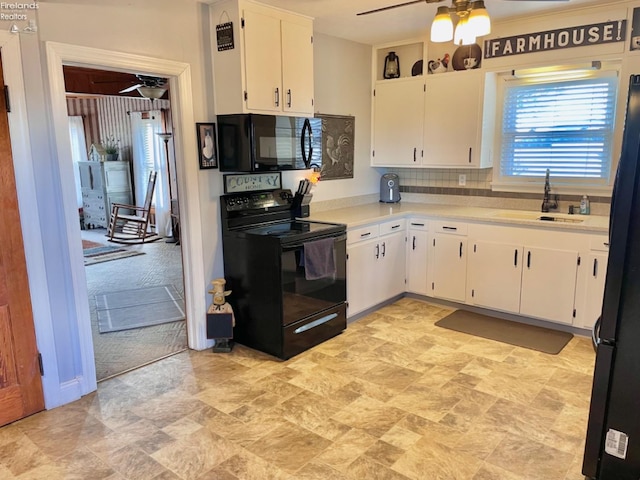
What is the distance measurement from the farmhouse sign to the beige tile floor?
243cm

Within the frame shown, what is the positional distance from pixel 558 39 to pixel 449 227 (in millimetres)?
1787

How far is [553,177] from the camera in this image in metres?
4.27

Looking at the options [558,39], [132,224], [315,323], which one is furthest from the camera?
[132,224]

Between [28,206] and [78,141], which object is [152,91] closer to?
[28,206]

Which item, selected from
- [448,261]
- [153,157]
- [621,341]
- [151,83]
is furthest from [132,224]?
[621,341]

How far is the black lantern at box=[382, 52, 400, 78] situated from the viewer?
15.8 feet

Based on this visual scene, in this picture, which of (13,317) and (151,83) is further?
(151,83)

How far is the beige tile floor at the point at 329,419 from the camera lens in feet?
7.38

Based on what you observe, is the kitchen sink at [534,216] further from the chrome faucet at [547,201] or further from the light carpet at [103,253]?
the light carpet at [103,253]

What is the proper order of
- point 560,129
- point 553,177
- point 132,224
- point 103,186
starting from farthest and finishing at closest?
1. point 103,186
2. point 132,224
3. point 553,177
4. point 560,129

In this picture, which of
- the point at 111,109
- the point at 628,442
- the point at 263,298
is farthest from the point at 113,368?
the point at 111,109

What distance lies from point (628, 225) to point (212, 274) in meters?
2.76

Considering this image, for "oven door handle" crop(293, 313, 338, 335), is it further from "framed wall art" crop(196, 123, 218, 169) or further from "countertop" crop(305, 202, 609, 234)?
"framed wall art" crop(196, 123, 218, 169)

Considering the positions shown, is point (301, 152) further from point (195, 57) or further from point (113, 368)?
point (113, 368)
